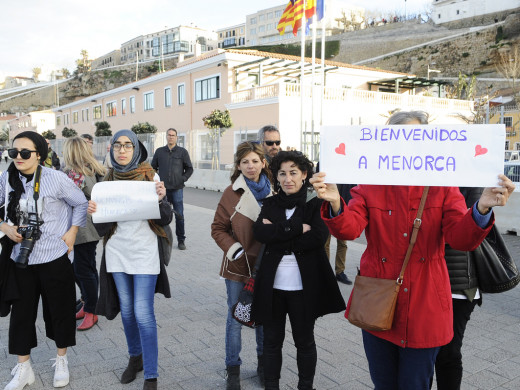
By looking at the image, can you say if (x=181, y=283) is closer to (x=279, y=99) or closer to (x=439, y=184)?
(x=439, y=184)

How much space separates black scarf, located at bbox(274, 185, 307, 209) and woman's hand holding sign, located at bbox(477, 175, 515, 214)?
1.21 meters

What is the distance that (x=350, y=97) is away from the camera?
27.5 metres

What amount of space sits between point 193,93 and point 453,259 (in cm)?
3035

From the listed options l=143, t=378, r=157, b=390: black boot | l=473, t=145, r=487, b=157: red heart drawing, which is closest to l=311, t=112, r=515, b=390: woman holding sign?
l=473, t=145, r=487, b=157: red heart drawing

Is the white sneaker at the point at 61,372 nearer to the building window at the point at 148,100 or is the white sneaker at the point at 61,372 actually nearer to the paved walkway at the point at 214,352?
the paved walkway at the point at 214,352

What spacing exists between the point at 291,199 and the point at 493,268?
1.29 metres

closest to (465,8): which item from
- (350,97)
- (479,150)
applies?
(350,97)

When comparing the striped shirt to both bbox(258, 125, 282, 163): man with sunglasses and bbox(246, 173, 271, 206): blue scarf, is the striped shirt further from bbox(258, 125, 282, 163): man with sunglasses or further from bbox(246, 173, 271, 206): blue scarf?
bbox(258, 125, 282, 163): man with sunglasses

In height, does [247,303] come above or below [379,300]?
below

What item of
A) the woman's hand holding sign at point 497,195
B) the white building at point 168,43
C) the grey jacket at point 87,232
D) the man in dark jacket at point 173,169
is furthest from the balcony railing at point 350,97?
the white building at point 168,43

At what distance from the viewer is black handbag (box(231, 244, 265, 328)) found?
299 centimetres

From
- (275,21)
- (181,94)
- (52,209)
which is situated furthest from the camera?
(275,21)

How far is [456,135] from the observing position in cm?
216

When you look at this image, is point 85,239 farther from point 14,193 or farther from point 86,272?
point 14,193
